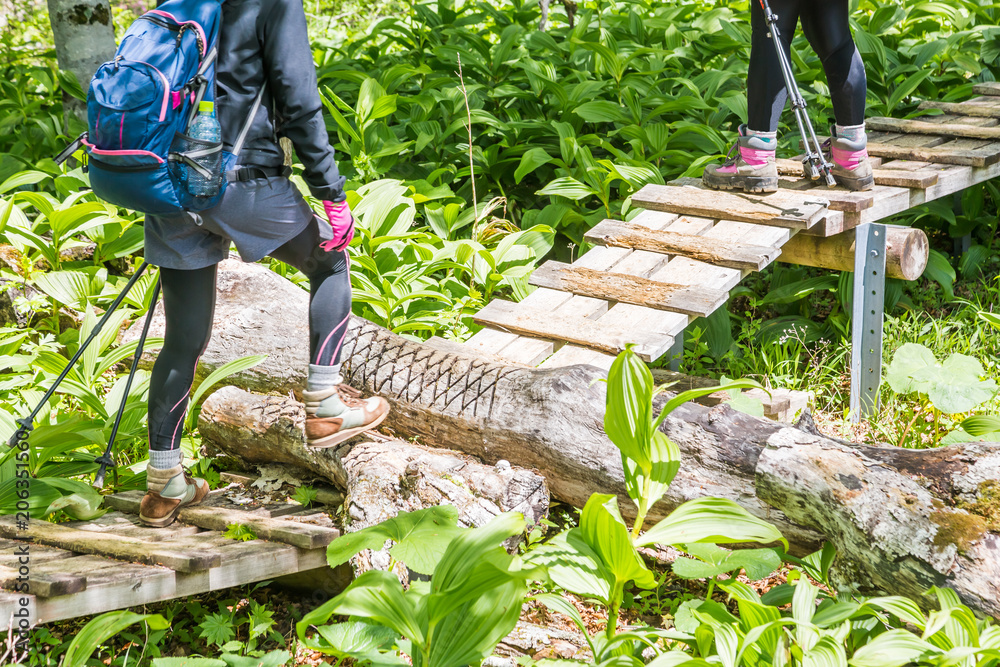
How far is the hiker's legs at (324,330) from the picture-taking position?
8.93 ft

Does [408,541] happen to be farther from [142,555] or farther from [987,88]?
[987,88]

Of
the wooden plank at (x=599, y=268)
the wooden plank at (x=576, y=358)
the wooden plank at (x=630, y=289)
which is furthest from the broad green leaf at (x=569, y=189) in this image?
the wooden plank at (x=576, y=358)

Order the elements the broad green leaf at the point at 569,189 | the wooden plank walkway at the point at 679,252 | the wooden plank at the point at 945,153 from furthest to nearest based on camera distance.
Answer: the broad green leaf at the point at 569,189
the wooden plank at the point at 945,153
the wooden plank walkway at the point at 679,252

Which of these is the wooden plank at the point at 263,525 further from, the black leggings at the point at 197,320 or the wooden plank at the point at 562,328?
the wooden plank at the point at 562,328

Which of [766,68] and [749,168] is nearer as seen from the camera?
[766,68]

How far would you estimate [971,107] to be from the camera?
5137 mm

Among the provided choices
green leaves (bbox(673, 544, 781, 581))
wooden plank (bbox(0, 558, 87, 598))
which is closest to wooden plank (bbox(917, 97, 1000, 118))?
green leaves (bbox(673, 544, 781, 581))

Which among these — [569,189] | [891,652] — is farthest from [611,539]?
[569,189]

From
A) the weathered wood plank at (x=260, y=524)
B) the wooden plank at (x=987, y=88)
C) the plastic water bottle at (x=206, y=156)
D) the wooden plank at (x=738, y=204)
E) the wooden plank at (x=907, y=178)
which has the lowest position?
the weathered wood plank at (x=260, y=524)

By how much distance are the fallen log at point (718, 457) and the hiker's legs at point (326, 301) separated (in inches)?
Result: 17.0

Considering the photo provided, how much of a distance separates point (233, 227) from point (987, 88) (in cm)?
524

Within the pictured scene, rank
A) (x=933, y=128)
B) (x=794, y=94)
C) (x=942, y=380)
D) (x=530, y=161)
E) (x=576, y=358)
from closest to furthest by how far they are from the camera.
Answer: (x=942, y=380)
(x=576, y=358)
(x=794, y=94)
(x=933, y=128)
(x=530, y=161)

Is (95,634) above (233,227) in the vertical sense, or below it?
below

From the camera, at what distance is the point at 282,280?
148 inches
